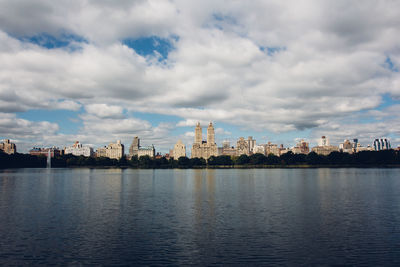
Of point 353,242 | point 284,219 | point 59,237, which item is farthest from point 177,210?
point 353,242

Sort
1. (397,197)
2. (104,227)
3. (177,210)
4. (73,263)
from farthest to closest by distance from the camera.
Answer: (397,197) → (177,210) → (104,227) → (73,263)

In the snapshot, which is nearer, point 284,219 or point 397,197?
point 284,219

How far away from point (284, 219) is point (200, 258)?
1613cm

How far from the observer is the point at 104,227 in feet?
109

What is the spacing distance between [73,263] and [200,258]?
8.98 metres

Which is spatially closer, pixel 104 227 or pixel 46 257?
pixel 46 257

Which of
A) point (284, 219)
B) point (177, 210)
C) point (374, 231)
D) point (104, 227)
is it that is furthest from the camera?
point (177, 210)

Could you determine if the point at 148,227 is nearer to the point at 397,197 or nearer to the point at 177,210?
the point at 177,210

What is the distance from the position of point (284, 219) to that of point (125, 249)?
18923 millimetres

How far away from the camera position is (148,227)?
33.1 metres

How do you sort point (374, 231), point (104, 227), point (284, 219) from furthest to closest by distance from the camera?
point (284, 219), point (104, 227), point (374, 231)

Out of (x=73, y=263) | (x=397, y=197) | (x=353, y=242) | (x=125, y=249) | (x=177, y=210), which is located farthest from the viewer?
(x=397, y=197)

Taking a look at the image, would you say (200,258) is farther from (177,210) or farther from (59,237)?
(177,210)

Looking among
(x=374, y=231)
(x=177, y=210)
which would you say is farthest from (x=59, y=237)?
(x=374, y=231)
